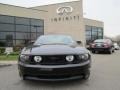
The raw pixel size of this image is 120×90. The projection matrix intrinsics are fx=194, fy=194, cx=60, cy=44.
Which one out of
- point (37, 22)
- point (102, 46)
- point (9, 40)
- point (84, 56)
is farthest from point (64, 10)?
point (84, 56)

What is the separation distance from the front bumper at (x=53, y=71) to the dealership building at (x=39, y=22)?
1779 centimetres

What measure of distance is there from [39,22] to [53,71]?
2208 cm

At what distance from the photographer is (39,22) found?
26203mm

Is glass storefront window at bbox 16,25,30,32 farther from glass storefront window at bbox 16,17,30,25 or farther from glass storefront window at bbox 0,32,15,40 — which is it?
glass storefront window at bbox 0,32,15,40

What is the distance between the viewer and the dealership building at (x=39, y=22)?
2236 cm

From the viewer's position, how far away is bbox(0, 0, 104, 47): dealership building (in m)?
22.4

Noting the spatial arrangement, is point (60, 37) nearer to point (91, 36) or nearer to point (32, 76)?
point (32, 76)

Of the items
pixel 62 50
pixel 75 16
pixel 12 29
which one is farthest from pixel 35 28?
pixel 62 50

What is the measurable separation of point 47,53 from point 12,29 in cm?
1880

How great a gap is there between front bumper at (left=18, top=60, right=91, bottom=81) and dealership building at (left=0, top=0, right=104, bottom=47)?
17.8m

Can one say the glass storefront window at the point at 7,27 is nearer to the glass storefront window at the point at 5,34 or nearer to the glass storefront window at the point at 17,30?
the glass storefront window at the point at 17,30

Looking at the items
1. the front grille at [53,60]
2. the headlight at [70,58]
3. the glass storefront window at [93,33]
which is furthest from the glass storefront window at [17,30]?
the headlight at [70,58]

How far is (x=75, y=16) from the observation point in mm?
25844

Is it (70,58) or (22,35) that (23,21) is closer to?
(22,35)
